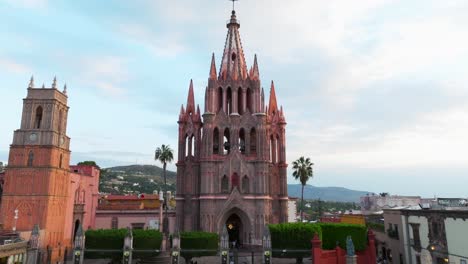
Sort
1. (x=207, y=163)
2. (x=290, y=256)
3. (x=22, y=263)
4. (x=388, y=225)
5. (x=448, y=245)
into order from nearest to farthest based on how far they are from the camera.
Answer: (x=448, y=245) < (x=22, y=263) < (x=290, y=256) < (x=388, y=225) < (x=207, y=163)

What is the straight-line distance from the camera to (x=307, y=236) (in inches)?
1455

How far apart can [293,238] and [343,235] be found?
543 centimetres

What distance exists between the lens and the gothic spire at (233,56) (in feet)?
174

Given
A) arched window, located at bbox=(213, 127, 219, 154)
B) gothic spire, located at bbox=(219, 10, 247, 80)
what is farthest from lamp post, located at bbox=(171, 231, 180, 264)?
gothic spire, located at bbox=(219, 10, 247, 80)

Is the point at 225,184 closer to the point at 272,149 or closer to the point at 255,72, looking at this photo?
the point at 272,149

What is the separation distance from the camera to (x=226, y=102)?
51.6 metres

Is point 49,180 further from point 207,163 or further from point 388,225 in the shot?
point 388,225

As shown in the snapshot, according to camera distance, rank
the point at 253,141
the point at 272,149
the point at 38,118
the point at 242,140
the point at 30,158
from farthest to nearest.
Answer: the point at 272,149 < the point at 242,140 < the point at 253,141 < the point at 38,118 < the point at 30,158

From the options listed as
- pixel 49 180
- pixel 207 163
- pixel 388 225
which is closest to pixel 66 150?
pixel 49 180

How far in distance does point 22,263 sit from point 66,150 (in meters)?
14.4

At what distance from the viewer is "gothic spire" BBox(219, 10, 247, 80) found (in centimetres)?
5297

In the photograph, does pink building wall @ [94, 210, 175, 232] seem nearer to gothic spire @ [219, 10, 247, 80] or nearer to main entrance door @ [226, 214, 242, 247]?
main entrance door @ [226, 214, 242, 247]

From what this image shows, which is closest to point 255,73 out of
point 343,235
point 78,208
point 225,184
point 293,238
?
point 225,184

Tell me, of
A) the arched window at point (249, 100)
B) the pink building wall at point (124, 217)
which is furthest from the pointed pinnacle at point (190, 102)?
the pink building wall at point (124, 217)
